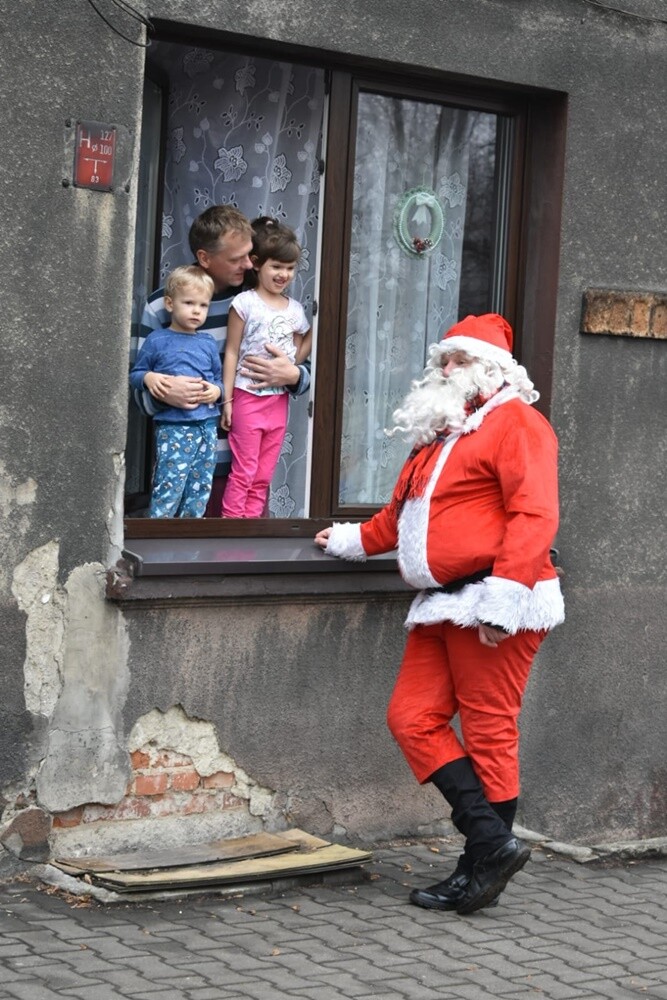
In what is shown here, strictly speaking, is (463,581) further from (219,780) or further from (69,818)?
(69,818)

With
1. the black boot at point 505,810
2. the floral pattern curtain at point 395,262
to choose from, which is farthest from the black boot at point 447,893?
the floral pattern curtain at point 395,262

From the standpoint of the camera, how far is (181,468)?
5.80 metres

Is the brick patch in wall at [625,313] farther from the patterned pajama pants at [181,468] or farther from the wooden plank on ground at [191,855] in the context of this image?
the wooden plank on ground at [191,855]

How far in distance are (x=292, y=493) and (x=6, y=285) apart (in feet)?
5.64

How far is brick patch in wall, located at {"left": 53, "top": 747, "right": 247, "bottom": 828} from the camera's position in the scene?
5.28 metres

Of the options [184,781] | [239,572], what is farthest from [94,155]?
[184,781]

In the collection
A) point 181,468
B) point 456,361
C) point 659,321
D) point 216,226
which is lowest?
point 181,468

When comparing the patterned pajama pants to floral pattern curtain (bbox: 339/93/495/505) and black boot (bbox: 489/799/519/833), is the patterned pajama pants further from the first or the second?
black boot (bbox: 489/799/519/833)

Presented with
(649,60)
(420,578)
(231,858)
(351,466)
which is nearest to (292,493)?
(351,466)

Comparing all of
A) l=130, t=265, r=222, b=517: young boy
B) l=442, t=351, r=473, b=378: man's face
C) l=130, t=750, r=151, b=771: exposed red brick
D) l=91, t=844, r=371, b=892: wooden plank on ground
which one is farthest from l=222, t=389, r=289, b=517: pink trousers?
l=91, t=844, r=371, b=892: wooden plank on ground

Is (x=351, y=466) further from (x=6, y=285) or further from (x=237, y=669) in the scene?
(x=6, y=285)

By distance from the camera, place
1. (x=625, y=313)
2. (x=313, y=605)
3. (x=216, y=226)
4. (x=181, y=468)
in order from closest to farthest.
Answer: (x=313, y=605) < (x=181, y=468) < (x=216, y=226) < (x=625, y=313)

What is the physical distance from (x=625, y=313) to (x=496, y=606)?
2001 millimetres

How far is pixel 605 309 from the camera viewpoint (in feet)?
20.9
